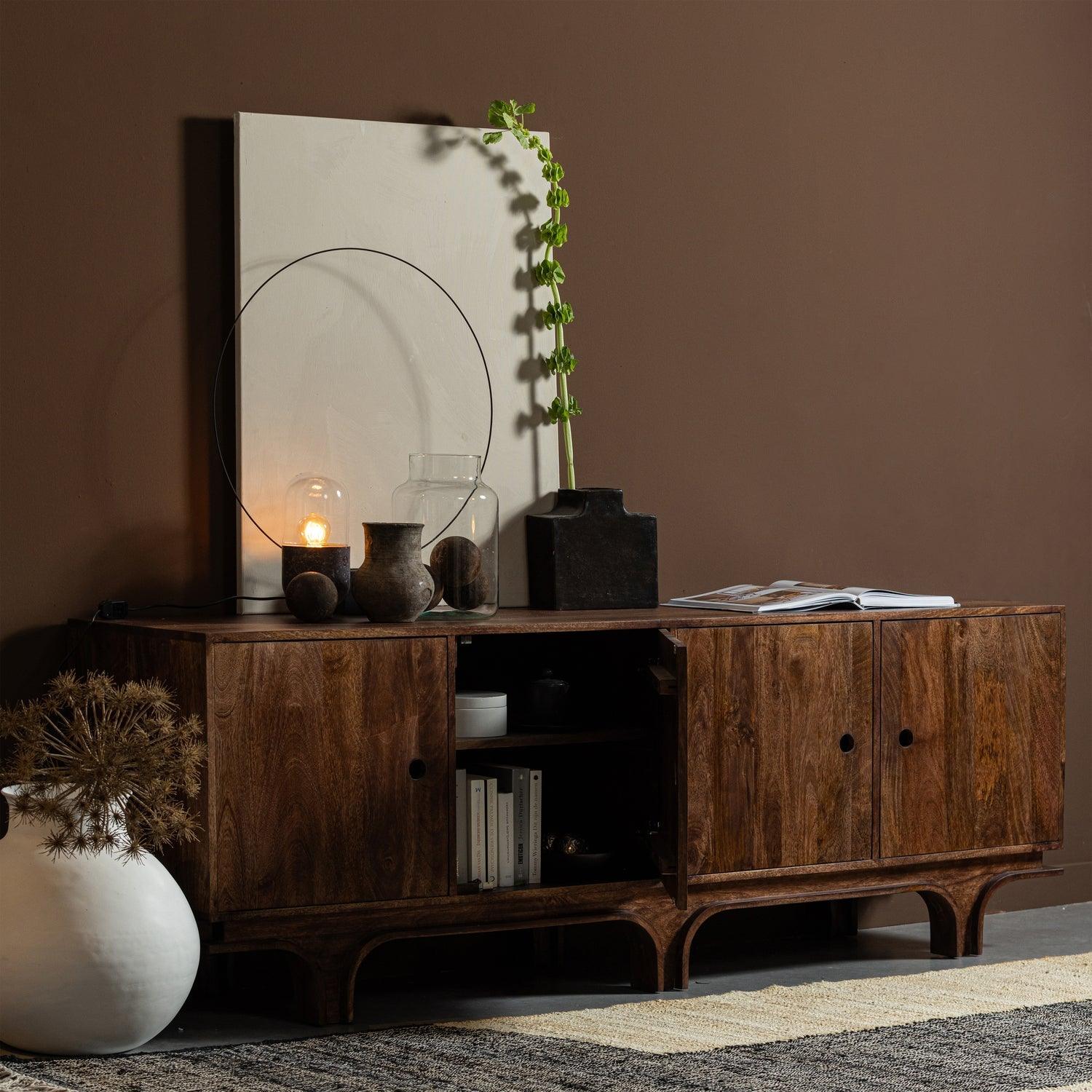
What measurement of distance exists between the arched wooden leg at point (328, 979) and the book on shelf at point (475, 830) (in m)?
0.25

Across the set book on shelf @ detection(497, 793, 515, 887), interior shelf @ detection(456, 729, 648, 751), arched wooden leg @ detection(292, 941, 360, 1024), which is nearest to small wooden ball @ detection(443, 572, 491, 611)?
interior shelf @ detection(456, 729, 648, 751)

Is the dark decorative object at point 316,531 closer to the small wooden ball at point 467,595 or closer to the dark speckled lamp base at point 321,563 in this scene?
the dark speckled lamp base at point 321,563

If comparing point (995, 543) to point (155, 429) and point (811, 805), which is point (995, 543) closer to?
point (811, 805)

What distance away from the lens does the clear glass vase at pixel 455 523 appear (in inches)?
113

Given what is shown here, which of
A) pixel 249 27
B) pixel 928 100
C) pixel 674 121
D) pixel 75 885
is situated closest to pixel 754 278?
pixel 674 121

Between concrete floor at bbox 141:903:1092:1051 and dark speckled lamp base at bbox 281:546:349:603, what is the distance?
752 millimetres

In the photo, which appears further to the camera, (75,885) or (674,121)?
(674,121)

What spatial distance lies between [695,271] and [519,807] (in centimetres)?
129

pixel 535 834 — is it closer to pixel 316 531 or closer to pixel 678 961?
pixel 678 961

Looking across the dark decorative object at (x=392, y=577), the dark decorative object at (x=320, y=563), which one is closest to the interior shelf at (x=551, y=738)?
the dark decorative object at (x=392, y=577)

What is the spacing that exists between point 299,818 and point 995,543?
194 cm

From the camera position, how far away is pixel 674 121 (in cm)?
335

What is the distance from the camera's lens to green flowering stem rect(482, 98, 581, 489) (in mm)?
3158

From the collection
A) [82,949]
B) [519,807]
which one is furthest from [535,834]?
[82,949]
